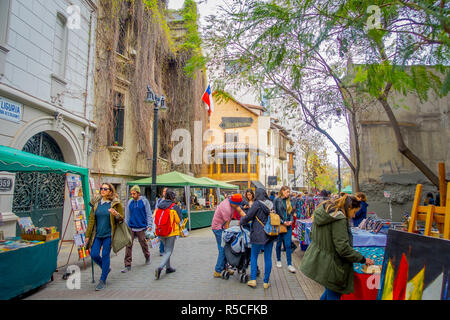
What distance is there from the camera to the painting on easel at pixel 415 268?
229 cm

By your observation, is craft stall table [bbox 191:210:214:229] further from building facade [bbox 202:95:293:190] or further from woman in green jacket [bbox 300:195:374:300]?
building facade [bbox 202:95:293:190]

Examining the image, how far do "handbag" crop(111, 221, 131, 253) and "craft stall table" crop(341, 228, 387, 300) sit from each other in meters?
3.70

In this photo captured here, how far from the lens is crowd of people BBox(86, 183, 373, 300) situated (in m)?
3.29

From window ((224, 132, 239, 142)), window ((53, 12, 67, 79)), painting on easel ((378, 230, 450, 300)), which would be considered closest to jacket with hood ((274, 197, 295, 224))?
painting on easel ((378, 230, 450, 300))

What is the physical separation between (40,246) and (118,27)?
9.98 metres

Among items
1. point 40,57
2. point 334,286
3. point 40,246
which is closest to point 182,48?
point 40,57

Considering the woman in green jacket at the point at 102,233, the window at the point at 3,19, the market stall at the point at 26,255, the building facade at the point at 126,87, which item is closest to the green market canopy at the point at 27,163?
the market stall at the point at 26,255

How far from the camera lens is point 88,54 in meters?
10.7

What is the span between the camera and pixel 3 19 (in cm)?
694

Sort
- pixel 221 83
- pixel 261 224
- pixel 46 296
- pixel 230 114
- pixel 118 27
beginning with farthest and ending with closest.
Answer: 1. pixel 230 114
2. pixel 118 27
3. pixel 221 83
4. pixel 261 224
5. pixel 46 296

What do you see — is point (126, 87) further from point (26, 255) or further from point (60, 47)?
point (26, 255)

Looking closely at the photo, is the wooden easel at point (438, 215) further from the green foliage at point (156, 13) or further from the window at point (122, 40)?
the green foliage at point (156, 13)

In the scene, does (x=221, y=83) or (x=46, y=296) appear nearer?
(x=46, y=296)
